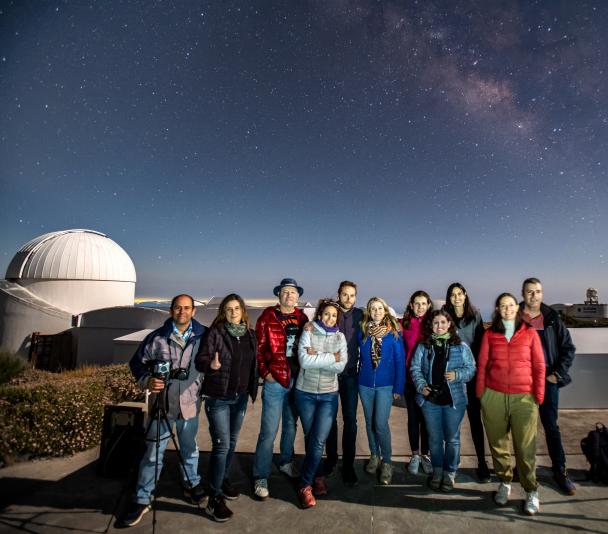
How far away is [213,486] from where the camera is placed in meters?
3.18

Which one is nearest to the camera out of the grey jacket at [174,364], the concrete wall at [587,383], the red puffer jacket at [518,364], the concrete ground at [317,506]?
the concrete ground at [317,506]

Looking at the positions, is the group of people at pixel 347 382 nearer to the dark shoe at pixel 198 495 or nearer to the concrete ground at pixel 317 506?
the dark shoe at pixel 198 495

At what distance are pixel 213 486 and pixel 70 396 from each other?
3.45 metres

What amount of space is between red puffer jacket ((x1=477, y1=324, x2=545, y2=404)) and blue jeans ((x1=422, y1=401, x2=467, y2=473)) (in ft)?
1.24

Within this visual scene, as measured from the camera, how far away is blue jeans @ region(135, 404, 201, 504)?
3133mm

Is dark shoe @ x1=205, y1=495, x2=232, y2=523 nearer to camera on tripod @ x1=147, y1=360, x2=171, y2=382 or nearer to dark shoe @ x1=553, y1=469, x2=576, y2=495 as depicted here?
camera on tripod @ x1=147, y1=360, x2=171, y2=382

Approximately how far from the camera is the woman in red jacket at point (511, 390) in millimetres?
3273

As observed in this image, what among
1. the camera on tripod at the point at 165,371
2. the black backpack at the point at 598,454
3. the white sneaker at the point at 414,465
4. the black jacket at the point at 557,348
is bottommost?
the white sneaker at the point at 414,465

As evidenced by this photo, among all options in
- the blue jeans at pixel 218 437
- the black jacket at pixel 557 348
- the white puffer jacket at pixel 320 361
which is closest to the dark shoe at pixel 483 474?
the black jacket at pixel 557 348

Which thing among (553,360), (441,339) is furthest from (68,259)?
(553,360)

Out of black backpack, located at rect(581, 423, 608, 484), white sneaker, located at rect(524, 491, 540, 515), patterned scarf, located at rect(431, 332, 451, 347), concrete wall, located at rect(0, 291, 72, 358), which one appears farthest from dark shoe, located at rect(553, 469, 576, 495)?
concrete wall, located at rect(0, 291, 72, 358)

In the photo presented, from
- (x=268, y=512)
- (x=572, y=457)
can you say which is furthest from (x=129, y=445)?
(x=572, y=457)

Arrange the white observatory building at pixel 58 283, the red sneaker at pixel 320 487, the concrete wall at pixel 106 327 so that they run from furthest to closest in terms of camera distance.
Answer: the white observatory building at pixel 58 283 → the concrete wall at pixel 106 327 → the red sneaker at pixel 320 487

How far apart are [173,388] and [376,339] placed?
222 centimetres
